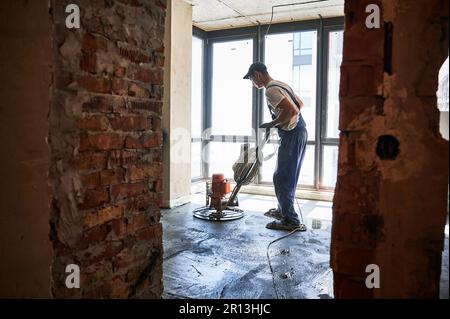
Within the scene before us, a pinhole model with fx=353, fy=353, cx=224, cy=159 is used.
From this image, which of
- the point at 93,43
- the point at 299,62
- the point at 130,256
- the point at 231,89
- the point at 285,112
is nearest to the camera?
the point at 93,43

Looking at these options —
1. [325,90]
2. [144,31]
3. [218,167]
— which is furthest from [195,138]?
[144,31]

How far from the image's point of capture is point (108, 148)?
1.37 meters

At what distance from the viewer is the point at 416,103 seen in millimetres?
1021

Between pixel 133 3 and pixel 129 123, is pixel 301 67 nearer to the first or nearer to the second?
pixel 133 3

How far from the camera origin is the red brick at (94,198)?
129 centimetres

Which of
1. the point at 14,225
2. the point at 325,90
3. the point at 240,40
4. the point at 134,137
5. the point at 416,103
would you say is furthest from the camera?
the point at 240,40

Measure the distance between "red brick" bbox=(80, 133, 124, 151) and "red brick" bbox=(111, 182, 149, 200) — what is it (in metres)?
0.16

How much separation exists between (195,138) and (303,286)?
13.1 feet

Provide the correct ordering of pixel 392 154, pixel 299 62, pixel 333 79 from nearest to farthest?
pixel 392 154 → pixel 333 79 → pixel 299 62

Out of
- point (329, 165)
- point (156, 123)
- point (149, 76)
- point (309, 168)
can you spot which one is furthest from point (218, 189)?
point (149, 76)

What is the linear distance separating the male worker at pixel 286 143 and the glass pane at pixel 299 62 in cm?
190

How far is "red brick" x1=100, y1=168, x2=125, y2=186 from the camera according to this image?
4.46ft

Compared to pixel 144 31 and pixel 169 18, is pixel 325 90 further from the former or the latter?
pixel 144 31

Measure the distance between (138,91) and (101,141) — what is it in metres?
0.29
